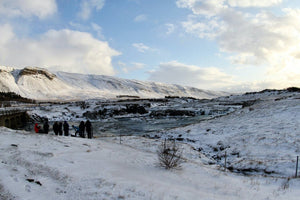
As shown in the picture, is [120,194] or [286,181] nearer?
[120,194]

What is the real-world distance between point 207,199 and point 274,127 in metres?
13.1

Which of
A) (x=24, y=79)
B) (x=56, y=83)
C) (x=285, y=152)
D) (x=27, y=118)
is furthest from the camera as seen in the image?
(x=56, y=83)

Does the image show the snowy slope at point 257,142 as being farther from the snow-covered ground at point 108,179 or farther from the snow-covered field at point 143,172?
the snow-covered ground at point 108,179

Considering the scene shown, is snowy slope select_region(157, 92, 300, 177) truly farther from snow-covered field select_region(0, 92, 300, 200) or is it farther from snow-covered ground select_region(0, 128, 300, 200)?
snow-covered ground select_region(0, 128, 300, 200)

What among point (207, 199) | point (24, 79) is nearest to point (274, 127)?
point (207, 199)

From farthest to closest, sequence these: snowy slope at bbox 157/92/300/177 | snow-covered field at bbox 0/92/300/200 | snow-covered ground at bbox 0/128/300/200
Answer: snowy slope at bbox 157/92/300/177 → snow-covered field at bbox 0/92/300/200 → snow-covered ground at bbox 0/128/300/200

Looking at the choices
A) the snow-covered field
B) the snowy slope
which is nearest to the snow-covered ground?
the snow-covered field

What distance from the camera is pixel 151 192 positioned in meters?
7.00

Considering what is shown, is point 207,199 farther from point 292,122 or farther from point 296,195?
point 292,122

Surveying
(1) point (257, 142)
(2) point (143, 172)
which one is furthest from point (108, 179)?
(1) point (257, 142)

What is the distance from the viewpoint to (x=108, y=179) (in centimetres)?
779

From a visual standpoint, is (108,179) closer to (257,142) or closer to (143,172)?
(143,172)

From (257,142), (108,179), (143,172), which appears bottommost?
(143,172)

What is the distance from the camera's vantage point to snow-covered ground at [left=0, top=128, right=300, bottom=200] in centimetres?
661
